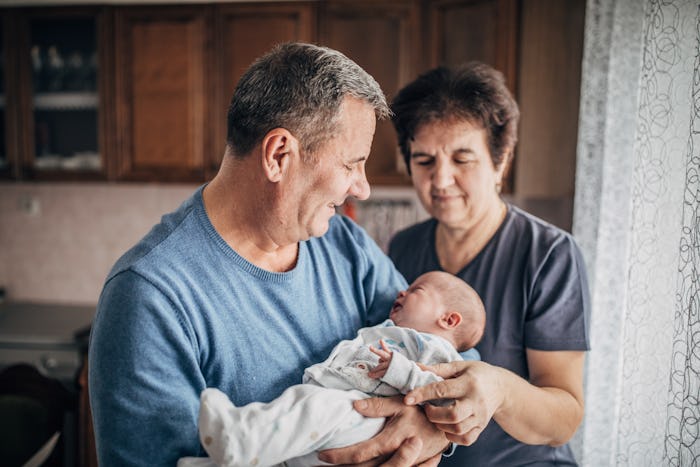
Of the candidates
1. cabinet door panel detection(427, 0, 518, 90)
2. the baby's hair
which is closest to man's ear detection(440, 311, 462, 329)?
the baby's hair

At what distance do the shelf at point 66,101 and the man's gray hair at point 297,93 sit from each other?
2372 millimetres

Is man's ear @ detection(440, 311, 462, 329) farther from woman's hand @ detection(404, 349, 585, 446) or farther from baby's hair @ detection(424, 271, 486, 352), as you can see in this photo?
woman's hand @ detection(404, 349, 585, 446)

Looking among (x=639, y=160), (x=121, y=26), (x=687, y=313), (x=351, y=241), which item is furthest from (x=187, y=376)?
(x=121, y=26)

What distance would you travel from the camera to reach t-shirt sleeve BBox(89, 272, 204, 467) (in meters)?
0.90

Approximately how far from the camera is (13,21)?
3.01 m

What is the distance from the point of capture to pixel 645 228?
4.25ft

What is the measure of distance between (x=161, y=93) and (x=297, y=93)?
85.6 inches

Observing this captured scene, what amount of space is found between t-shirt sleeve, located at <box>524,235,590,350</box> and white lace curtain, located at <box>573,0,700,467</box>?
140 millimetres

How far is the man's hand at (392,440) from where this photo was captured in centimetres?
99

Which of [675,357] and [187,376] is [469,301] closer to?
[675,357]

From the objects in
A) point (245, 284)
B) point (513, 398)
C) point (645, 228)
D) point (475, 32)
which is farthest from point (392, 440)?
point (475, 32)

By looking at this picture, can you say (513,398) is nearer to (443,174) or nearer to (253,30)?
(443,174)

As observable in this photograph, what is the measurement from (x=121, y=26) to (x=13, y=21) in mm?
649

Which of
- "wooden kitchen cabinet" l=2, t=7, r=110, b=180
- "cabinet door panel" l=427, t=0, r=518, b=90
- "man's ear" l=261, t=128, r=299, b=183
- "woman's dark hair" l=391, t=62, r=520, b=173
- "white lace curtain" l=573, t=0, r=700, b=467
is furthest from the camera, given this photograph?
"wooden kitchen cabinet" l=2, t=7, r=110, b=180
